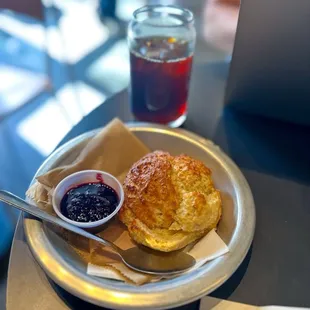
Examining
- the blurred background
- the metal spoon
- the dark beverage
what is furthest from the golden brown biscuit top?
the blurred background

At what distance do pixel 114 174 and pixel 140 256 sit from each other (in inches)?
8.0

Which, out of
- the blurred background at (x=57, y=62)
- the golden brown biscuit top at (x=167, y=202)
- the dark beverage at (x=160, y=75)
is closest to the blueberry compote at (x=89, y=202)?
the golden brown biscuit top at (x=167, y=202)

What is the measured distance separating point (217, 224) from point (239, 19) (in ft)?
1.46

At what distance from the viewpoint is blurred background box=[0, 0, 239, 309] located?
1.65 metres

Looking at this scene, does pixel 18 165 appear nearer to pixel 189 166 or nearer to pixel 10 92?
pixel 10 92

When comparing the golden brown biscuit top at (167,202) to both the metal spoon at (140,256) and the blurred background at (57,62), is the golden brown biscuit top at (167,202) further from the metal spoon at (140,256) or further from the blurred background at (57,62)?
the blurred background at (57,62)

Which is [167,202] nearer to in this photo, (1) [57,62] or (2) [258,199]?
(2) [258,199]

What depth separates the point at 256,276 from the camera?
73cm

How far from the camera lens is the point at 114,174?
0.85 metres

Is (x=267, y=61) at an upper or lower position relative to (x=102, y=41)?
upper

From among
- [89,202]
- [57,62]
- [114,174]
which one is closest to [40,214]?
[89,202]

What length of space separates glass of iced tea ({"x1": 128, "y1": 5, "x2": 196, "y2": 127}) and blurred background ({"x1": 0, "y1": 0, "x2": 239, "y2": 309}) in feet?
1.54

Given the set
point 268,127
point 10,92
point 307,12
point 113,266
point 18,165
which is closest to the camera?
point 113,266

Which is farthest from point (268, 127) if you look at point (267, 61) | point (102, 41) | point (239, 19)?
point (102, 41)
